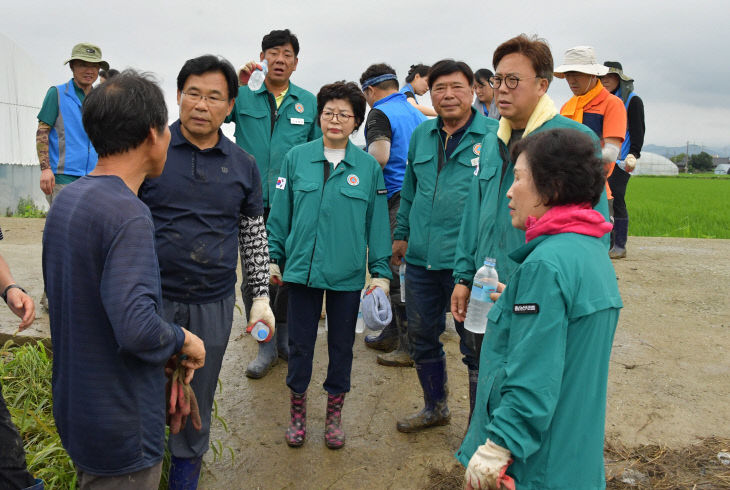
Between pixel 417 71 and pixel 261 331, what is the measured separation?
548 cm

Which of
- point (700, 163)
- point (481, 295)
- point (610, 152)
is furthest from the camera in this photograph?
point (700, 163)

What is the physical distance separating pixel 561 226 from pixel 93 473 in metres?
1.68

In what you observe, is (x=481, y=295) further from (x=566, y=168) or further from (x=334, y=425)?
(x=334, y=425)

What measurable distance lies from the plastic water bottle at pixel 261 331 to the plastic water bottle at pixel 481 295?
1.04 meters

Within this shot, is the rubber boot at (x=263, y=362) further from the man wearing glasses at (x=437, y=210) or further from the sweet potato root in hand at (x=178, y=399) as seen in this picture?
the sweet potato root in hand at (x=178, y=399)

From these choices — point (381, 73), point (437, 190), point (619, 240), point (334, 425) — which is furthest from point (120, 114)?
point (619, 240)

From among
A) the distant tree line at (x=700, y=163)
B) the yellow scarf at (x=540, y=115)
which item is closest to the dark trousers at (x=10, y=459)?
the yellow scarf at (x=540, y=115)

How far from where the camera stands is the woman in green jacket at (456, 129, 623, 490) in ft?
5.74

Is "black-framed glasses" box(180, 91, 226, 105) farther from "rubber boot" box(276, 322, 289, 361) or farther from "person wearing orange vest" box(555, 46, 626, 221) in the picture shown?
"person wearing orange vest" box(555, 46, 626, 221)

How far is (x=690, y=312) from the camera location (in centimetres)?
632

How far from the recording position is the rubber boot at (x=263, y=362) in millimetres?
4535

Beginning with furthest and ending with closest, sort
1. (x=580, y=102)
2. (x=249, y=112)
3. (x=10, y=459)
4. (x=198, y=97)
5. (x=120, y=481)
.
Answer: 1. (x=580, y=102)
2. (x=249, y=112)
3. (x=198, y=97)
4. (x=10, y=459)
5. (x=120, y=481)

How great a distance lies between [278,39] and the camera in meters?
4.57

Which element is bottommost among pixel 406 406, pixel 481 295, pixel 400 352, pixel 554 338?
pixel 406 406
